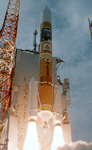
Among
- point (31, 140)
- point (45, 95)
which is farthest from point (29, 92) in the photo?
point (31, 140)

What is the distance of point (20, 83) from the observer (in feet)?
105

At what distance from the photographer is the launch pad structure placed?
22.5 metres

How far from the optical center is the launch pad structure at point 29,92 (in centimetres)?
2255

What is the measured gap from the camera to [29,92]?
955 inches

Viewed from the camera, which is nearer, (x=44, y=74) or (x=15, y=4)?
(x=44, y=74)

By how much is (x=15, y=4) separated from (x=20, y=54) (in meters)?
8.28

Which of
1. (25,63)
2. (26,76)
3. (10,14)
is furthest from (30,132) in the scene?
(10,14)

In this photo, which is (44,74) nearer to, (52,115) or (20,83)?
(52,115)

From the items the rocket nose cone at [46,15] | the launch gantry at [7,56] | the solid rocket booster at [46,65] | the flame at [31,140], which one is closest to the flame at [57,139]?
the flame at [31,140]

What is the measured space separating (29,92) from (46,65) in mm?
4008

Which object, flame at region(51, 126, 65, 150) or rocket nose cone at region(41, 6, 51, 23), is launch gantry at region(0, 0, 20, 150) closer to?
rocket nose cone at region(41, 6, 51, 23)

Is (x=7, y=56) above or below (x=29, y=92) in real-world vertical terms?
above

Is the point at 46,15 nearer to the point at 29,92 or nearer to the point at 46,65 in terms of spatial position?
the point at 46,65

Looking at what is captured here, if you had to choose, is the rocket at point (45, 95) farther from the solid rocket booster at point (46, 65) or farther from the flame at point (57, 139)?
the flame at point (57, 139)
